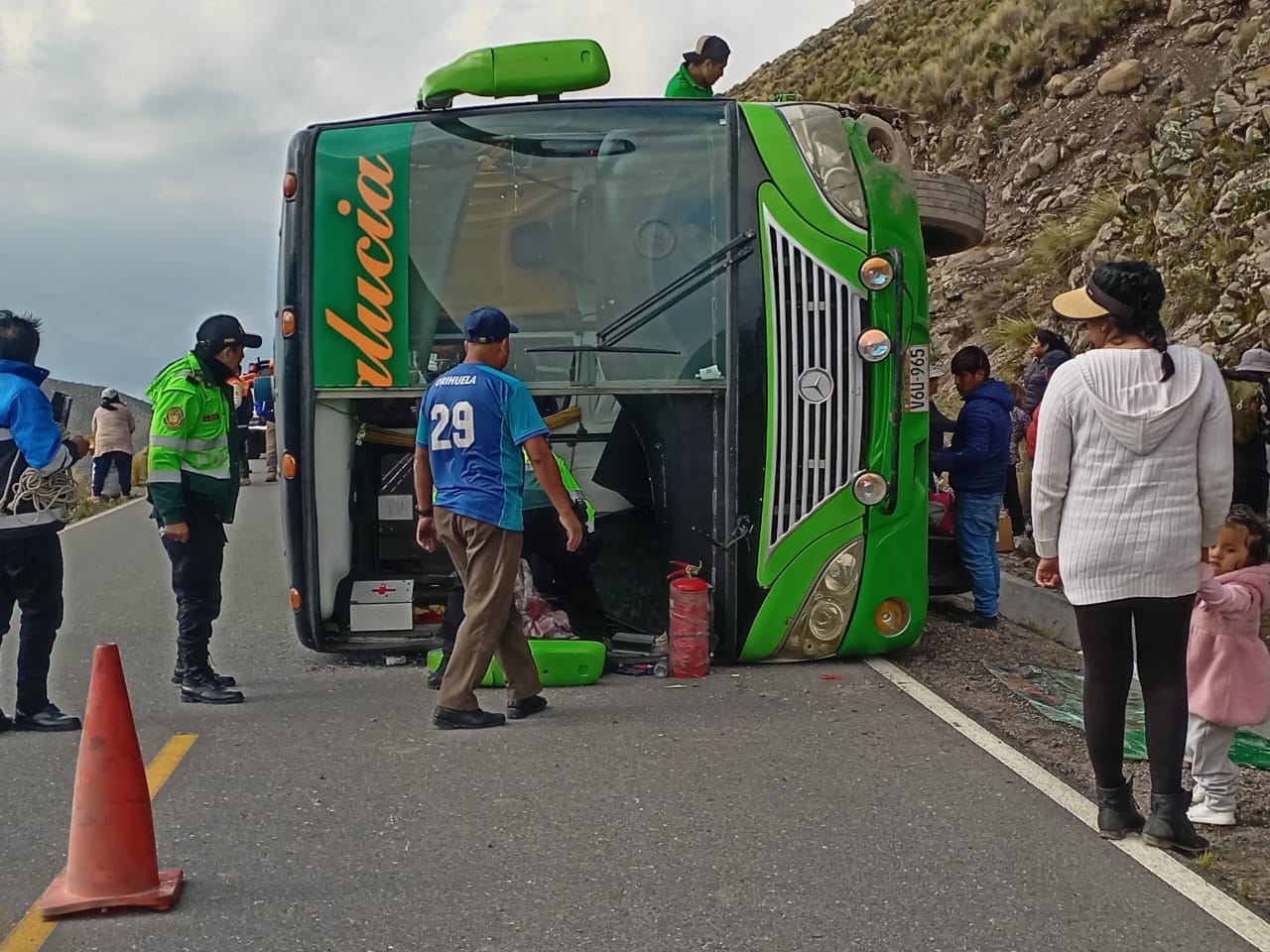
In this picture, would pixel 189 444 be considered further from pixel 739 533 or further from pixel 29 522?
pixel 739 533

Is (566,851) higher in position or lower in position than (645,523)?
lower

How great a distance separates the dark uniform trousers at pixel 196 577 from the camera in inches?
267

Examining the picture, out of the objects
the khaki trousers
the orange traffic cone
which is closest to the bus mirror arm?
the khaki trousers

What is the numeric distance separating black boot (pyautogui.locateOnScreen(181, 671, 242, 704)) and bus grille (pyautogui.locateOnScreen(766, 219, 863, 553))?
2710mm

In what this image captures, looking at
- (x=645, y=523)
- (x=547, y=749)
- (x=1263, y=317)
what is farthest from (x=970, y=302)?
(x=547, y=749)

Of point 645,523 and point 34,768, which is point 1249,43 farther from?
point 34,768

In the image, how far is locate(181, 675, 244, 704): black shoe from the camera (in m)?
6.87

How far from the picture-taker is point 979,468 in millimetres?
8375

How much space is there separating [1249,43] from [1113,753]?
1656 centimetres

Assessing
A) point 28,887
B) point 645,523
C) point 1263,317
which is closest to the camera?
point 28,887

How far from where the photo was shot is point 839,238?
7.02m

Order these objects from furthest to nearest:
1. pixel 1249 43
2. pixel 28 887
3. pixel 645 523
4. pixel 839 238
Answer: pixel 1249 43 < pixel 645 523 < pixel 839 238 < pixel 28 887

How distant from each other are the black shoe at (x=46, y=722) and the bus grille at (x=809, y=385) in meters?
3.32

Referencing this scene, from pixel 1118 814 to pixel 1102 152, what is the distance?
17524 mm
